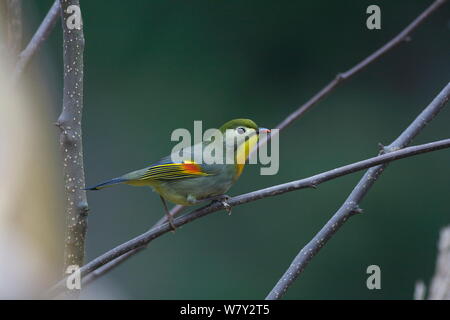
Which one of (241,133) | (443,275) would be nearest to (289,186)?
(443,275)

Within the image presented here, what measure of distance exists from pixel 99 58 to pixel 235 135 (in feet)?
11.6

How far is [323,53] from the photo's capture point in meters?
5.93

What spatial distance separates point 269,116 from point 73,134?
4.20 meters

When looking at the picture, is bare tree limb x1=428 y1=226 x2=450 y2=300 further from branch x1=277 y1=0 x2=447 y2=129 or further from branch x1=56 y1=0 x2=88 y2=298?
branch x1=56 y1=0 x2=88 y2=298

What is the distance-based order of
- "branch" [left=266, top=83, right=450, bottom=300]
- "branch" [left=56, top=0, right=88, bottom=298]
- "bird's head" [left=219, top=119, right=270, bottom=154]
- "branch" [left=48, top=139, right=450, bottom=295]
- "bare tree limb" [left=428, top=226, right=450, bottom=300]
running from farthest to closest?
"bird's head" [left=219, top=119, right=270, bottom=154] → "bare tree limb" [left=428, top=226, right=450, bottom=300] → "branch" [left=266, top=83, right=450, bottom=300] → "branch" [left=56, top=0, right=88, bottom=298] → "branch" [left=48, top=139, right=450, bottom=295]

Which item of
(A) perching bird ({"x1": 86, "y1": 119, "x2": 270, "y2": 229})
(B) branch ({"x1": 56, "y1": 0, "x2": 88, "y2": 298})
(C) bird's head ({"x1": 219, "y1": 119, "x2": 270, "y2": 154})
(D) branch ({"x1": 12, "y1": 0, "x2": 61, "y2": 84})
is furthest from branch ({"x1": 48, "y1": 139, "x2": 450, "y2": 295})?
(C) bird's head ({"x1": 219, "y1": 119, "x2": 270, "y2": 154})

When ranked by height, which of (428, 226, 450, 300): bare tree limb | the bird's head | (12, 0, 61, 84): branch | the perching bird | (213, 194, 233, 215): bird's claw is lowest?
(428, 226, 450, 300): bare tree limb

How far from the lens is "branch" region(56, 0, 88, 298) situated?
5.53 ft

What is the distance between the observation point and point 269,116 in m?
5.84

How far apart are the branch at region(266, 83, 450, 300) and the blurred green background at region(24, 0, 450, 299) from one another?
3.33m

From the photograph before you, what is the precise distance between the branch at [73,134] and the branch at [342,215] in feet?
2.04

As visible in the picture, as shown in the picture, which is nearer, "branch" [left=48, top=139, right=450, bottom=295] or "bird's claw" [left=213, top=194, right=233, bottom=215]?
"branch" [left=48, top=139, right=450, bottom=295]
